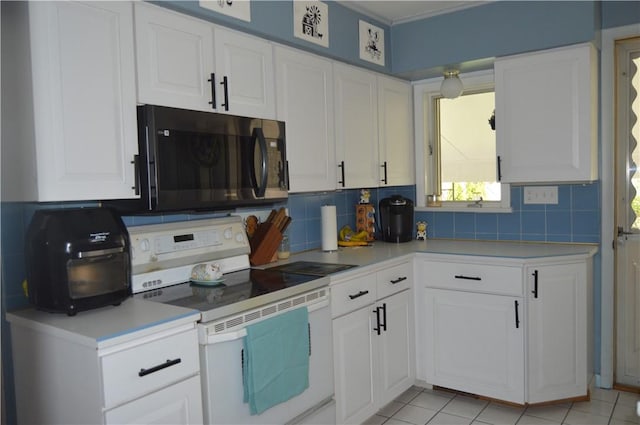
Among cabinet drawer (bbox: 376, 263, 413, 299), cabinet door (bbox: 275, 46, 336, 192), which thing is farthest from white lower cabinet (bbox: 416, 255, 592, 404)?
cabinet door (bbox: 275, 46, 336, 192)

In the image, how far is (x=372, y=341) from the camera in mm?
2773

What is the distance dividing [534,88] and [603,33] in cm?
55

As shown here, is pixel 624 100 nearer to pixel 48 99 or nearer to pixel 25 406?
pixel 48 99

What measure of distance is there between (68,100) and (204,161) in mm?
584

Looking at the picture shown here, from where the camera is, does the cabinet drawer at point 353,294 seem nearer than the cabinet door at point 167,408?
No

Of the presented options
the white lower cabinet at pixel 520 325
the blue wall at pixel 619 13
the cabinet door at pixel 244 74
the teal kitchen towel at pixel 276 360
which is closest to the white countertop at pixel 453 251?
the white lower cabinet at pixel 520 325

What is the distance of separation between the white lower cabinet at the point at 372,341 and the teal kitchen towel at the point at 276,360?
34 cm

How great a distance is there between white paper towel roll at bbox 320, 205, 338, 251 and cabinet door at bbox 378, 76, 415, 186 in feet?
1.52

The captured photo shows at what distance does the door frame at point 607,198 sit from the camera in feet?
10.1

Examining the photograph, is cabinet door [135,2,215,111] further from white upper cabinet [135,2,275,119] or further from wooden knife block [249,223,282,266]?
wooden knife block [249,223,282,266]

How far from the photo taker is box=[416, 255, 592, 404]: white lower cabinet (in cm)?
287

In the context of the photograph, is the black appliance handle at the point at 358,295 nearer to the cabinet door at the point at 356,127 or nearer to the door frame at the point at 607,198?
the cabinet door at the point at 356,127

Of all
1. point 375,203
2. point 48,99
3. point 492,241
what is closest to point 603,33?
point 492,241

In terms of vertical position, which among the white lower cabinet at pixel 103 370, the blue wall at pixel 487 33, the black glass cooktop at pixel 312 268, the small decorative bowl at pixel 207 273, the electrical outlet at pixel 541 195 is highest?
the blue wall at pixel 487 33
